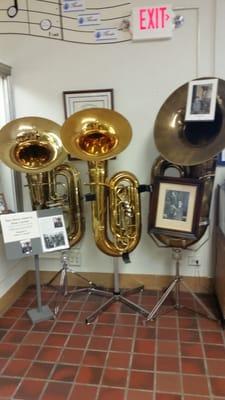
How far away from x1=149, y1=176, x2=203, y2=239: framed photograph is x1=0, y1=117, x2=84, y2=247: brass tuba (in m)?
0.64

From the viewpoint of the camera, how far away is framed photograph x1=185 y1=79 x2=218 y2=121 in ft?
7.06

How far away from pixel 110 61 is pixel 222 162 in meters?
1.15

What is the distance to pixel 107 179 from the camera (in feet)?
8.09

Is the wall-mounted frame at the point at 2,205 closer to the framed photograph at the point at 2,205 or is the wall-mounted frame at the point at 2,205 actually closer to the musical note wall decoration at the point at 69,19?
the framed photograph at the point at 2,205

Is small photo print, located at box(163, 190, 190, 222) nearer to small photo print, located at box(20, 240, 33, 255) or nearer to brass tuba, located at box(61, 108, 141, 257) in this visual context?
brass tuba, located at box(61, 108, 141, 257)

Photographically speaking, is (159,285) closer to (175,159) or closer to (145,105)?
(175,159)

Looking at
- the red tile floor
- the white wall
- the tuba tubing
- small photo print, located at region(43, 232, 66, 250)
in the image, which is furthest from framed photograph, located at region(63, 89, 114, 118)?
the red tile floor

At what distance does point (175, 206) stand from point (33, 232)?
1.01 metres

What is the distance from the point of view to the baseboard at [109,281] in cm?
282

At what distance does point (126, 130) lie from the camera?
2344 millimetres

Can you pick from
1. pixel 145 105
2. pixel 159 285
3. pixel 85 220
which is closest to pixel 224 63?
pixel 145 105

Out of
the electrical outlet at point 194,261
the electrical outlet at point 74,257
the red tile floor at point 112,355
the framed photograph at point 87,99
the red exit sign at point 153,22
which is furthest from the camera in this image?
the electrical outlet at point 74,257

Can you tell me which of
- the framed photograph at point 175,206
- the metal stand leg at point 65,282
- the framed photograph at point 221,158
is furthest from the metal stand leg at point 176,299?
the framed photograph at point 221,158

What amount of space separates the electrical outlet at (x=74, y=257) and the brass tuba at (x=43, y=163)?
0.25 meters
